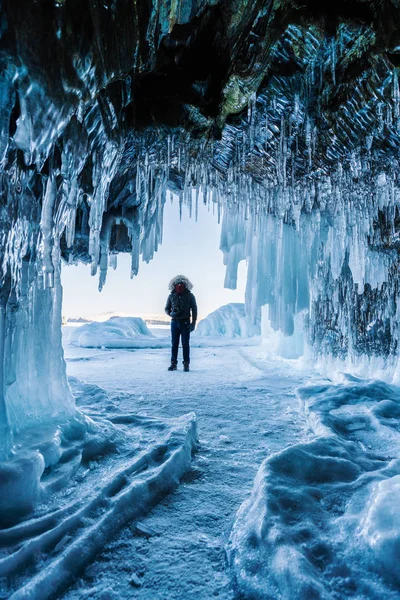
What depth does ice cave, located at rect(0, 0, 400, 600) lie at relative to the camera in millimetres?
1221

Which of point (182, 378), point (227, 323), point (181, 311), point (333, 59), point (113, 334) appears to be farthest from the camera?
point (227, 323)

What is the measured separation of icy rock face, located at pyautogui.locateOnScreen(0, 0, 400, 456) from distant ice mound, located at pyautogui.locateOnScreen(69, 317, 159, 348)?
7.96m

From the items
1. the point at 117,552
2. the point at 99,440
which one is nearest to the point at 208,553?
the point at 117,552

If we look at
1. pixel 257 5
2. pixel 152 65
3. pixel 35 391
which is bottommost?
pixel 35 391

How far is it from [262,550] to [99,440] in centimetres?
145

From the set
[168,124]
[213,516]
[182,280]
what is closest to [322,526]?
[213,516]

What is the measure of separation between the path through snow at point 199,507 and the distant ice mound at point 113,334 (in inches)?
359

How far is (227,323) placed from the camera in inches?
816

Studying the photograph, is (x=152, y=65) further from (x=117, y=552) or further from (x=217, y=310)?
(x=217, y=310)

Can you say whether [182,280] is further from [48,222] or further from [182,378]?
[48,222]

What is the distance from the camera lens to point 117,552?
1.27m

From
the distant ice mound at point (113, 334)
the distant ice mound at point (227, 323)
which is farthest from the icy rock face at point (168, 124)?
the distant ice mound at point (227, 323)

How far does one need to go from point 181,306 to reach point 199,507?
14.8 ft

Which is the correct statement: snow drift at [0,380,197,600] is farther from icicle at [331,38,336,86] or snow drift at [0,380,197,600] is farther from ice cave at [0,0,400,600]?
icicle at [331,38,336,86]
